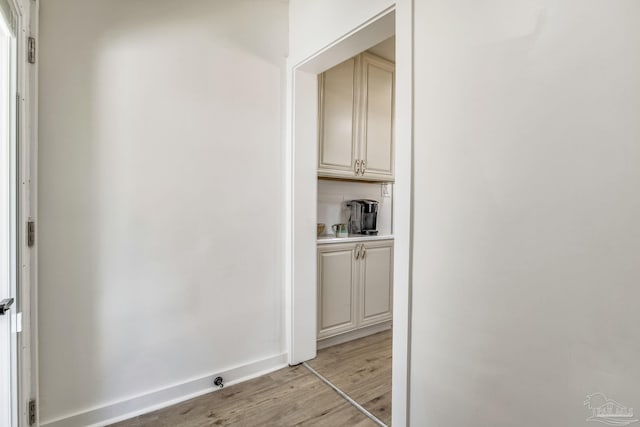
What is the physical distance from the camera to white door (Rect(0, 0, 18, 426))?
4.00ft

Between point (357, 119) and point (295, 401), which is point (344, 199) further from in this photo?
point (295, 401)

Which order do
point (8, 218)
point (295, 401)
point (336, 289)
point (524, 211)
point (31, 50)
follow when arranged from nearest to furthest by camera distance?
point (524, 211) → point (8, 218) → point (31, 50) → point (295, 401) → point (336, 289)

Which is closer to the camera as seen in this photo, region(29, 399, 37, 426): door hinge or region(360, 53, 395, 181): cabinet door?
region(29, 399, 37, 426): door hinge

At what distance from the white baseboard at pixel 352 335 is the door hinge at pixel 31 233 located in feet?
6.88

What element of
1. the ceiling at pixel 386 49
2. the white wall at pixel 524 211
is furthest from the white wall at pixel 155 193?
the white wall at pixel 524 211

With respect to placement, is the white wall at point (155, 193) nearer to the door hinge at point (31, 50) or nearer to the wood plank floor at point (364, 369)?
the door hinge at point (31, 50)

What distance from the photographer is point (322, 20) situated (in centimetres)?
202

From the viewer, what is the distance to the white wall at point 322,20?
1691mm

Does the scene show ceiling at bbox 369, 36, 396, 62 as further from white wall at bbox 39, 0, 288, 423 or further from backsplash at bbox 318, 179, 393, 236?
backsplash at bbox 318, 179, 393, 236

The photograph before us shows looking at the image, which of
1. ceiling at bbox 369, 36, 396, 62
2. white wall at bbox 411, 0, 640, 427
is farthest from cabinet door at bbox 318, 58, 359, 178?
white wall at bbox 411, 0, 640, 427

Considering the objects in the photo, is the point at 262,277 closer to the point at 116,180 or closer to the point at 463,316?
the point at 116,180

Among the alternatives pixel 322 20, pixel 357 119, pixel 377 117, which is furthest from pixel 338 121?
pixel 322 20

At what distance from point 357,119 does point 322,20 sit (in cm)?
105

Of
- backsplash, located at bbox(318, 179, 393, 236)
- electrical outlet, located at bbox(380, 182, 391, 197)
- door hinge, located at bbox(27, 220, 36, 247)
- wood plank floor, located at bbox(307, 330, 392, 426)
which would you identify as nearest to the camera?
door hinge, located at bbox(27, 220, 36, 247)
